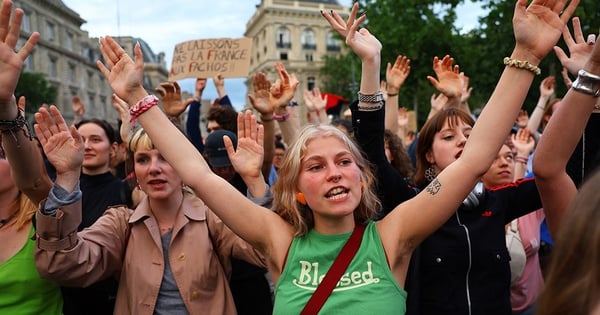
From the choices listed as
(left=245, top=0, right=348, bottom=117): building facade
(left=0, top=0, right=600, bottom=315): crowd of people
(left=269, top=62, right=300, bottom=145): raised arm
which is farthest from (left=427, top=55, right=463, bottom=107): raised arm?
(left=245, top=0, right=348, bottom=117): building facade

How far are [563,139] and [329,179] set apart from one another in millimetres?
895

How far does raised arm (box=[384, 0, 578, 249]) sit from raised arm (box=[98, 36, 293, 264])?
58 cm

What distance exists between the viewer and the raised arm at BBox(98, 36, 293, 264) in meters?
2.22

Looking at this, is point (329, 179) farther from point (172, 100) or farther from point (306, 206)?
point (172, 100)

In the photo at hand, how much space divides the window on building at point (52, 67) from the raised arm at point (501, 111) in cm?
5424

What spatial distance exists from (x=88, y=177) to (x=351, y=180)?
2.44 m

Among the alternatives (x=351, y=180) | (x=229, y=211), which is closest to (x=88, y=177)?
(x=229, y=211)

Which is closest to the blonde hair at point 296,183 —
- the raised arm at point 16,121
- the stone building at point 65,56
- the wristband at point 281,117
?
the raised arm at point 16,121

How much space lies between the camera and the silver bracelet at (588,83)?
1997 mm

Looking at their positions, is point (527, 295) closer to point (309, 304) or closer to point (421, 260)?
point (421, 260)

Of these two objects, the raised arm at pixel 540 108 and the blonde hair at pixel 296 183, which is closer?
the blonde hair at pixel 296 183

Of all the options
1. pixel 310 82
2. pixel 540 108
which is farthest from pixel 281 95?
pixel 310 82

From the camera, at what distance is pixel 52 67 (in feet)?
170

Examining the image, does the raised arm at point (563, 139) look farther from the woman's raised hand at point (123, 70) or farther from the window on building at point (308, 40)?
the window on building at point (308, 40)
